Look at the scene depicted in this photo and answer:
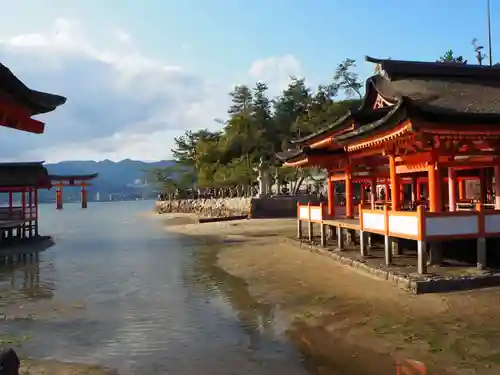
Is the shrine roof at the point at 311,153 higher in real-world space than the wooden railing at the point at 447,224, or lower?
higher

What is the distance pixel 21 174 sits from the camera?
34.9 m

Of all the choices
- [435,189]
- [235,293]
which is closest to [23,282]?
[235,293]

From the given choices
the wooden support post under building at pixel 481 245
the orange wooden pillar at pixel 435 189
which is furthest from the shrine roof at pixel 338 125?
the wooden support post under building at pixel 481 245

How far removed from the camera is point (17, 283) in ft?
56.7

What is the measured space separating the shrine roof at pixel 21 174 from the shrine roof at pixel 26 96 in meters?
28.8

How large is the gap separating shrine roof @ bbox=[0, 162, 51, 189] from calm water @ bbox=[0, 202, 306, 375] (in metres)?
15.7

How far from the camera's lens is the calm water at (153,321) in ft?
27.5

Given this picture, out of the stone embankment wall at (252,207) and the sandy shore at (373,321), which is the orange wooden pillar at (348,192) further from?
the stone embankment wall at (252,207)

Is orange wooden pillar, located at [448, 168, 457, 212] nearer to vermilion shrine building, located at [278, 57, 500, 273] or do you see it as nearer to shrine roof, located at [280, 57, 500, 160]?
vermilion shrine building, located at [278, 57, 500, 273]

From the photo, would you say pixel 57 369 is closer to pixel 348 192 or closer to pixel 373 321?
pixel 373 321

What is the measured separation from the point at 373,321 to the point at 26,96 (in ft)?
24.8

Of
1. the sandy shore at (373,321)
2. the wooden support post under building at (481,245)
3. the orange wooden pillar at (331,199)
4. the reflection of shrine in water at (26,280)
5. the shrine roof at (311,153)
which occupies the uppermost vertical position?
the shrine roof at (311,153)

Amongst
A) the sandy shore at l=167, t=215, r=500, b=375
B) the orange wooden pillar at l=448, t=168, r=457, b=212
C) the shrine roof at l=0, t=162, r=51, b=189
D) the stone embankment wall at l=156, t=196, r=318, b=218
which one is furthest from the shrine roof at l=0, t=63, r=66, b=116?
the stone embankment wall at l=156, t=196, r=318, b=218

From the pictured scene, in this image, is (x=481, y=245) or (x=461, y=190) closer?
(x=481, y=245)
